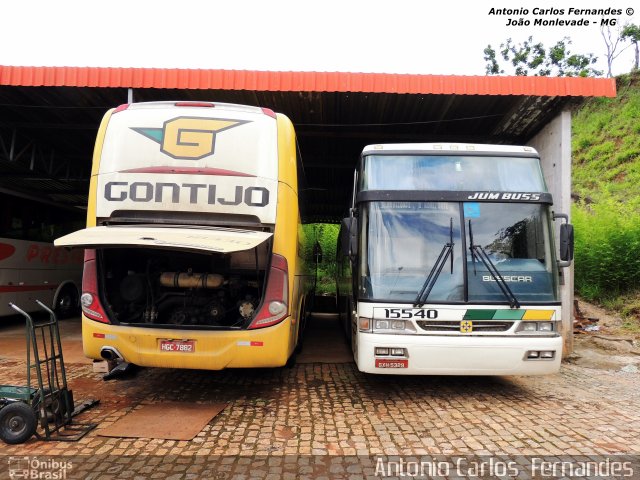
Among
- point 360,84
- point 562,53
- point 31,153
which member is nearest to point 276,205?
point 360,84

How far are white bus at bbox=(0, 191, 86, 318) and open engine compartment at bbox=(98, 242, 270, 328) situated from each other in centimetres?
636

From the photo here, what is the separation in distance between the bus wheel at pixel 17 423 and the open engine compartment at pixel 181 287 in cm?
135

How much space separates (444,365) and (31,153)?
11.5 metres

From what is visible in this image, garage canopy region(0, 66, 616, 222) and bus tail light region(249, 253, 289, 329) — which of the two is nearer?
bus tail light region(249, 253, 289, 329)

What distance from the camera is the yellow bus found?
15.6ft

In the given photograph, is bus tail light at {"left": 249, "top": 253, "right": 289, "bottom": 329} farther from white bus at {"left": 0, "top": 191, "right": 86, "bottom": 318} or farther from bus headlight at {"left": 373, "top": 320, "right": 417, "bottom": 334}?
white bus at {"left": 0, "top": 191, "right": 86, "bottom": 318}

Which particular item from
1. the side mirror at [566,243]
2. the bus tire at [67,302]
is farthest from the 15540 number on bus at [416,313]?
the bus tire at [67,302]

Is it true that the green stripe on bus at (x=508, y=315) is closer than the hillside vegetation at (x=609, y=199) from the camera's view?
Yes

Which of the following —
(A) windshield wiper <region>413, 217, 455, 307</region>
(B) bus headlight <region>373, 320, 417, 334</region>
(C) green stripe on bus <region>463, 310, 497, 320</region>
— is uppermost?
(A) windshield wiper <region>413, 217, 455, 307</region>

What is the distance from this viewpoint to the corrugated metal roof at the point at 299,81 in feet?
24.4

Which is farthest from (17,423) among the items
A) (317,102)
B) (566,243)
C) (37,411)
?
(317,102)

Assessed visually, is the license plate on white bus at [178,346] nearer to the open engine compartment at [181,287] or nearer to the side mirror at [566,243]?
the open engine compartment at [181,287]

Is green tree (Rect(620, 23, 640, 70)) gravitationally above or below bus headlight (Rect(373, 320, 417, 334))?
above

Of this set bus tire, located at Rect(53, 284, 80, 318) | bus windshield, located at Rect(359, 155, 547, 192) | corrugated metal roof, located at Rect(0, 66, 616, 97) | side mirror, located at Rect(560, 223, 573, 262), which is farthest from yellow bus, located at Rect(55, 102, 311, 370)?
bus tire, located at Rect(53, 284, 80, 318)
